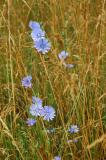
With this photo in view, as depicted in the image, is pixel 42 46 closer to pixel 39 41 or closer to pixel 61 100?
pixel 39 41

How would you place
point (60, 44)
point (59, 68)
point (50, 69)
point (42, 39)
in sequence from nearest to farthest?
→ point (42, 39)
point (59, 68)
point (50, 69)
point (60, 44)

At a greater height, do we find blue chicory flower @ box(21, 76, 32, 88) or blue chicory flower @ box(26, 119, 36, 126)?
blue chicory flower @ box(21, 76, 32, 88)

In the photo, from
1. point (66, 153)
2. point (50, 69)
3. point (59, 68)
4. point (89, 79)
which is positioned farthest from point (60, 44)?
point (66, 153)

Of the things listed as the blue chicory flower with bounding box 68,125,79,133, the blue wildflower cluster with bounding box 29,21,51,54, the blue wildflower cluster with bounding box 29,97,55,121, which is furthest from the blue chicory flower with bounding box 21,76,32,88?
the blue wildflower cluster with bounding box 29,21,51,54

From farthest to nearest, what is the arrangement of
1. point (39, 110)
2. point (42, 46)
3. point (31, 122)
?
1. point (31, 122)
2. point (39, 110)
3. point (42, 46)

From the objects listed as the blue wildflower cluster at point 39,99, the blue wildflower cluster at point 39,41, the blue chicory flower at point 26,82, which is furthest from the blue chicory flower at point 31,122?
the blue wildflower cluster at point 39,41

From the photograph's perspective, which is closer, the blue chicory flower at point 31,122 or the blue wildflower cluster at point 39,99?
the blue wildflower cluster at point 39,99

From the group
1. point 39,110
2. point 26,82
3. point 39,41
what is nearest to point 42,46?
point 39,41

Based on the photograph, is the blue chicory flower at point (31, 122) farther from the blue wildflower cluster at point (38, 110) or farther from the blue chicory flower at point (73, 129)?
the blue chicory flower at point (73, 129)

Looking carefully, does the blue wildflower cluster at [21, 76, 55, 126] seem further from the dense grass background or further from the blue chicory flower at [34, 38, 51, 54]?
the blue chicory flower at [34, 38, 51, 54]

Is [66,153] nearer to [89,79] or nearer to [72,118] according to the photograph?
[72,118]

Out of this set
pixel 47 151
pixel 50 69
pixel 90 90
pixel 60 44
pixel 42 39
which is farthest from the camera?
pixel 60 44
